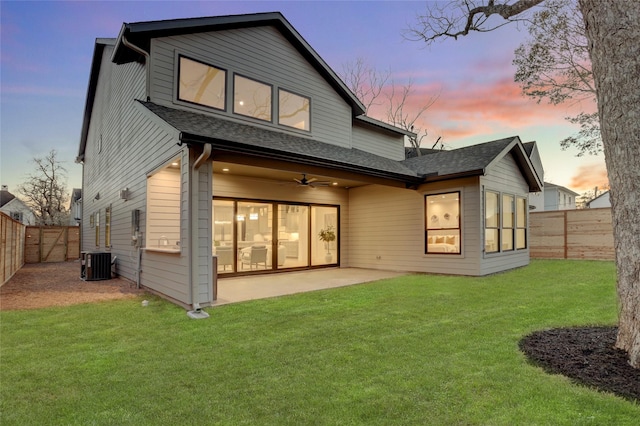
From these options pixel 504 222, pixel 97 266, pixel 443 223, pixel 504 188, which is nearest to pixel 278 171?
pixel 443 223

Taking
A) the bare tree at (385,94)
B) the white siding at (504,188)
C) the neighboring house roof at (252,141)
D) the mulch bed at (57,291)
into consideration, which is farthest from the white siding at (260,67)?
the bare tree at (385,94)

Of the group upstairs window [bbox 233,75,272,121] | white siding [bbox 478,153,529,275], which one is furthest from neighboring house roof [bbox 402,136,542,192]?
upstairs window [bbox 233,75,272,121]

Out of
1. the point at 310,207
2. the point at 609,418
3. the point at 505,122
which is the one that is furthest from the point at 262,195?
the point at 505,122

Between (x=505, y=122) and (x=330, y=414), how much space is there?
16.2 m

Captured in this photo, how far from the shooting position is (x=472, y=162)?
29.3 ft

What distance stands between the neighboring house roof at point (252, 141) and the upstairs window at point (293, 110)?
21.3 inches

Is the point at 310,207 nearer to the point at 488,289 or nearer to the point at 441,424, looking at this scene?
the point at 488,289

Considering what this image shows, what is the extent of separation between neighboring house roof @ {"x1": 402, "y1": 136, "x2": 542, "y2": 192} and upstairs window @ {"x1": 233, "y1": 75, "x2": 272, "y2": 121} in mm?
4746

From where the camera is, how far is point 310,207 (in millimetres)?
10875

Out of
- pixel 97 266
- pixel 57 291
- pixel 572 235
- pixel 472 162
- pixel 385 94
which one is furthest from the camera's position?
pixel 385 94

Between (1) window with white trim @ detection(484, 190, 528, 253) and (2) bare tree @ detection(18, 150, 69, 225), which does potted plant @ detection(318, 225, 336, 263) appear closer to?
(1) window with white trim @ detection(484, 190, 528, 253)

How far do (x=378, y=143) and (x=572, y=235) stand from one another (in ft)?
25.0

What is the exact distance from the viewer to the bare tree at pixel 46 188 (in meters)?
26.9

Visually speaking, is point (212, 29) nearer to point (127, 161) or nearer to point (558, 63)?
point (127, 161)
